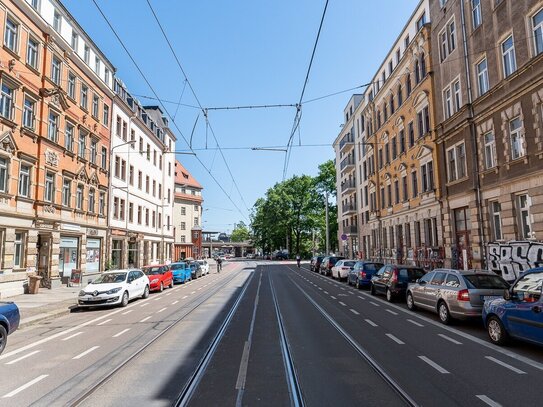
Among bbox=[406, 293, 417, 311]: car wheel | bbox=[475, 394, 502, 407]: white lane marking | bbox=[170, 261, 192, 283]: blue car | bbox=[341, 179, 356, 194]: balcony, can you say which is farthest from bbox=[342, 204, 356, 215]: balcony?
bbox=[475, 394, 502, 407]: white lane marking

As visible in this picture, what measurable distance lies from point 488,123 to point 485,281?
10057 millimetres

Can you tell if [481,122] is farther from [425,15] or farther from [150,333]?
[150,333]

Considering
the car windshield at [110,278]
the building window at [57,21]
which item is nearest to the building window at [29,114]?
the building window at [57,21]

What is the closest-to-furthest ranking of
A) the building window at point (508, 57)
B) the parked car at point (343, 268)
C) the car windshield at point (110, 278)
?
the building window at point (508, 57), the car windshield at point (110, 278), the parked car at point (343, 268)

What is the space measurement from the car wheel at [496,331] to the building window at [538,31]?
11.0m

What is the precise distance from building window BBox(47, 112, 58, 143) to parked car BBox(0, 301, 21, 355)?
1595 centimetres

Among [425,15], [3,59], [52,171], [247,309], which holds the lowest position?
[247,309]

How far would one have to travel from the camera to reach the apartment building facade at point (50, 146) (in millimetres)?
18641

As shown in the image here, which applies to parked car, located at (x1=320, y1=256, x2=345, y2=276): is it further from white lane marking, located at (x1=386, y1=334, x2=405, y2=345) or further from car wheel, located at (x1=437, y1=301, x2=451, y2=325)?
white lane marking, located at (x1=386, y1=334, x2=405, y2=345)

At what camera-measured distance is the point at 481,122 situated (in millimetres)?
18609

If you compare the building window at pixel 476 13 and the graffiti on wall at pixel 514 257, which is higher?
the building window at pixel 476 13

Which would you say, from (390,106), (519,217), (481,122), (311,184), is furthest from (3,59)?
(311,184)

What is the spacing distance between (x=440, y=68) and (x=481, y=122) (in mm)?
6162

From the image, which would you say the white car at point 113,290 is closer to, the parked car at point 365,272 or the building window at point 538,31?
the parked car at point 365,272
